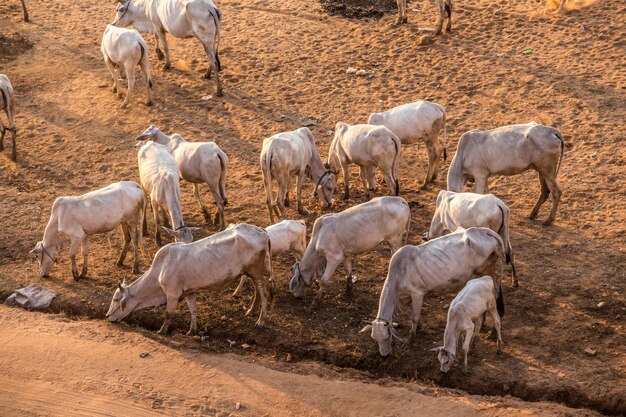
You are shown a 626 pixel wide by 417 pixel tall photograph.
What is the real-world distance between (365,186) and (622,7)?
29.8ft

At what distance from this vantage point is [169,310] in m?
12.2

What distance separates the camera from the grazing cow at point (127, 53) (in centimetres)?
1831

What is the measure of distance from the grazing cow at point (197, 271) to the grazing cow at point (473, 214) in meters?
2.70

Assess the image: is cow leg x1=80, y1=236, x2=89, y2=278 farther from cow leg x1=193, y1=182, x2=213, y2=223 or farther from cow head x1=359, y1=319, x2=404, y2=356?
cow head x1=359, y1=319, x2=404, y2=356

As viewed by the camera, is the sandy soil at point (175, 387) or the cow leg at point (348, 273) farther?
the cow leg at point (348, 273)

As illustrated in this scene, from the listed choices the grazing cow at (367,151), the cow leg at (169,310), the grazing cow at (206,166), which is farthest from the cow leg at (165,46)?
the cow leg at (169,310)

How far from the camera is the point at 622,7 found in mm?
20344

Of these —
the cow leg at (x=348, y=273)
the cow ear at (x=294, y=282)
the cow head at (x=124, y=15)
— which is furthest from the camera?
the cow head at (x=124, y=15)

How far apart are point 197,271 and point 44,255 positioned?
3.04 metres

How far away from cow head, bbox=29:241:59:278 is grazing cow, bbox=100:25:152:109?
5.83 metres

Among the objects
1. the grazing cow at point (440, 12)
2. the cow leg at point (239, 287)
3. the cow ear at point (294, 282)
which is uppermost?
the grazing cow at point (440, 12)

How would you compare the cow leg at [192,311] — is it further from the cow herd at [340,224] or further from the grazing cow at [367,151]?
the grazing cow at [367,151]

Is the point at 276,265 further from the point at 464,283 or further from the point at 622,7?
the point at 622,7

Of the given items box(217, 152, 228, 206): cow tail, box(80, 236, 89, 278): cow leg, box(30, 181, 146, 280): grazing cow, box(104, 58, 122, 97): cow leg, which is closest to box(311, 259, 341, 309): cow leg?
box(217, 152, 228, 206): cow tail
